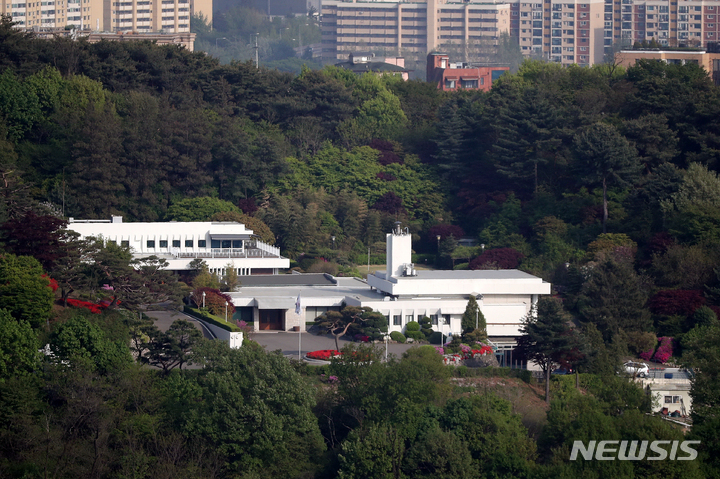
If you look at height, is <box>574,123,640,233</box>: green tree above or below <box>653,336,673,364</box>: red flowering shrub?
above

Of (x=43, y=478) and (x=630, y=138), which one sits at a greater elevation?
(x=630, y=138)

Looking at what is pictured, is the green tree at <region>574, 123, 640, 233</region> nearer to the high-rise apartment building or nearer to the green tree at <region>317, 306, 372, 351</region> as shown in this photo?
the green tree at <region>317, 306, 372, 351</region>

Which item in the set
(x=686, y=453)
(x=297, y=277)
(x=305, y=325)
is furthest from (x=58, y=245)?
(x=686, y=453)

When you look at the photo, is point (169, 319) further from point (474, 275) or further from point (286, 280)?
point (474, 275)

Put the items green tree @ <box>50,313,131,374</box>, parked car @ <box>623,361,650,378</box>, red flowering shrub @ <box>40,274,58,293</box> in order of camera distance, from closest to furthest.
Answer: green tree @ <box>50,313,131,374</box> → red flowering shrub @ <box>40,274,58,293</box> → parked car @ <box>623,361,650,378</box>

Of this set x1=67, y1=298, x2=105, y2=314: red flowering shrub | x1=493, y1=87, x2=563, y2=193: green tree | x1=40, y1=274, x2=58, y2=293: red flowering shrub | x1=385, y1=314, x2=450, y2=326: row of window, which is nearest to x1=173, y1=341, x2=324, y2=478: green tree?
x1=67, y1=298, x2=105, y2=314: red flowering shrub

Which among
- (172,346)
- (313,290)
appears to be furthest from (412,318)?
(172,346)

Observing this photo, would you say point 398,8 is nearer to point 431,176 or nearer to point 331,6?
point 331,6
